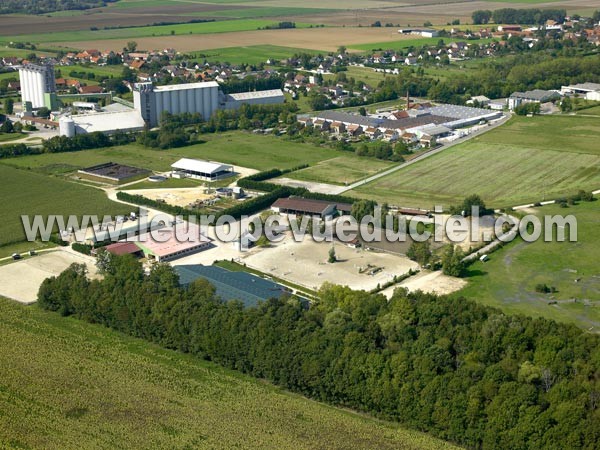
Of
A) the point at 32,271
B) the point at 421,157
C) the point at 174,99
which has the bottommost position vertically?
the point at 32,271

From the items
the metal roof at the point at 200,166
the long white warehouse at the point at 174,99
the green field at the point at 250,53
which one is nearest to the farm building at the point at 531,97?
the long white warehouse at the point at 174,99

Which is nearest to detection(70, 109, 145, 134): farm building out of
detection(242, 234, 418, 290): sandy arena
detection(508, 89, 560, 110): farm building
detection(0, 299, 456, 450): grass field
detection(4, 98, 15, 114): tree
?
detection(4, 98, 15, 114): tree

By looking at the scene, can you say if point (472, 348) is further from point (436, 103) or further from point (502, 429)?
point (436, 103)

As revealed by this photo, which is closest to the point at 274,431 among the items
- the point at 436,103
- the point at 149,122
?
the point at 149,122

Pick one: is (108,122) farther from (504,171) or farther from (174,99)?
(504,171)

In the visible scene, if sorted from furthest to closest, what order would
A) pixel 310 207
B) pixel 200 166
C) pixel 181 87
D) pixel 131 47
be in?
pixel 131 47, pixel 181 87, pixel 200 166, pixel 310 207

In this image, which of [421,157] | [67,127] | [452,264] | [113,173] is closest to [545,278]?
[452,264]

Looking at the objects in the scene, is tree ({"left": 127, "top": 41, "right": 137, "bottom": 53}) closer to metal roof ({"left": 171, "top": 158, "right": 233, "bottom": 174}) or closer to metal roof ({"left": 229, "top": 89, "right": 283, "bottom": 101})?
metal roof ({"left": 229, "top": 89, "right": 283, "bottom": 101})
